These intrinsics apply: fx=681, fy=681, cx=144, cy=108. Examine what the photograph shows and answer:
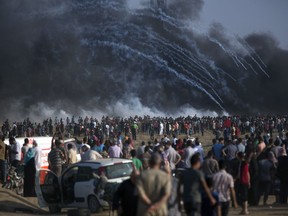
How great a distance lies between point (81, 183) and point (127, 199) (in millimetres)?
6692

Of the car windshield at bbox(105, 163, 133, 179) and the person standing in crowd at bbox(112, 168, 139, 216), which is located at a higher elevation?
the car windshield at bbox(105, 163, 133, 179)

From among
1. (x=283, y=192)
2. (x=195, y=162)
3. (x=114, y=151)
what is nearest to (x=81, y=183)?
(x=114, y=151)

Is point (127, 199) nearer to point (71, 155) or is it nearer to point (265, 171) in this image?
point (265, 171)

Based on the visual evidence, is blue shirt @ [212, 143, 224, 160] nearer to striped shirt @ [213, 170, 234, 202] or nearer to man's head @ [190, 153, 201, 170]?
striped shirt @ [213, 170, 234, 202]

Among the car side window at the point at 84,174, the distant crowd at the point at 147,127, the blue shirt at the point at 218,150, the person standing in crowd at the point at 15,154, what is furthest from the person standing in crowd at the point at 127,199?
the distant crowd at the point at 147,127

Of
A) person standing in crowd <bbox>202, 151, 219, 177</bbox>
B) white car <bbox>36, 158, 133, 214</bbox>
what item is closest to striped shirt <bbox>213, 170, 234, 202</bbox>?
person standing in crowd <bbox>202, 151, 219, 177</bbox>

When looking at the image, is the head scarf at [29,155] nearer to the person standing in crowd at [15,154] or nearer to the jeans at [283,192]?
the person standing in crowd at [15,154]

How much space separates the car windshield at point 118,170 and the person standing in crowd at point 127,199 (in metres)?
5.75

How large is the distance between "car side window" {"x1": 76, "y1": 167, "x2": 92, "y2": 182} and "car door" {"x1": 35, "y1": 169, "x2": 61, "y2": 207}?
0.78m

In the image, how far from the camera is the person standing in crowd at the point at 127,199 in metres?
10.9

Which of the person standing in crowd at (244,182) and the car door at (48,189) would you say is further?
the car door at (48,189)

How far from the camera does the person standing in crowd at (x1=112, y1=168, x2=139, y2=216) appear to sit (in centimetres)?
1086

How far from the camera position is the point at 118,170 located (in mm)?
17156

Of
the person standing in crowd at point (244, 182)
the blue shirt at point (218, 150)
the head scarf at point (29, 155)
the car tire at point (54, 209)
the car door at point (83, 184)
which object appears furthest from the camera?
the head scarf at point (29, 155)
